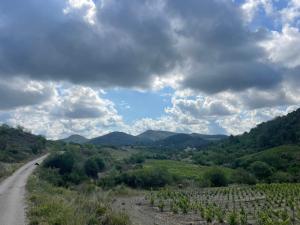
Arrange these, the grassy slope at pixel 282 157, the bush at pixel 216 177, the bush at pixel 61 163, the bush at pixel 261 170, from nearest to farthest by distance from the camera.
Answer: the bush at pixel 61 163
the bush at pixel 216 177
the bush at pixel 261 170
the grassy slope at pixel 282 157

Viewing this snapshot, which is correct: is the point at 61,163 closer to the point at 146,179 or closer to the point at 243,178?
the point at 146,179

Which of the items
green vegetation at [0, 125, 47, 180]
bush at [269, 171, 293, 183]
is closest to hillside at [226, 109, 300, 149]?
bush at [269, 171, 293, 183]

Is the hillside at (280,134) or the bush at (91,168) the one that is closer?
the bush at (91,168)

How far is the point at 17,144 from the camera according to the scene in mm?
125500

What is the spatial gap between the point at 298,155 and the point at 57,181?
75.4 metres

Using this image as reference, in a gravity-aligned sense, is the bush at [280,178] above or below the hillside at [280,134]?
below

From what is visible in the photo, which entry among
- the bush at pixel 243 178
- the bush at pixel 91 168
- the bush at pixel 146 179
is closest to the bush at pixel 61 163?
the bush at pixel 91 168

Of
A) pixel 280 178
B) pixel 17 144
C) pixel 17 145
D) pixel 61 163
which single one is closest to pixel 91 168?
pixel 61 163

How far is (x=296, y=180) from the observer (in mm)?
98125

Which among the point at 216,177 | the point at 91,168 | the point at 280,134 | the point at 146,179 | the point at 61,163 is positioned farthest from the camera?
the point at 280,134

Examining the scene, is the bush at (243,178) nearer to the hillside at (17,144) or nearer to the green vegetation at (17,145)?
the green vegetation at (17,145)

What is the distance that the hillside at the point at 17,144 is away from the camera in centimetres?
10325

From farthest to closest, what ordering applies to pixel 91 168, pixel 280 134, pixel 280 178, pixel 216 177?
pixel 280 134 < pixel 280 178 < pixel 91 168 < pixel 216 177

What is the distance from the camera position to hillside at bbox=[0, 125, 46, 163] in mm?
103250
